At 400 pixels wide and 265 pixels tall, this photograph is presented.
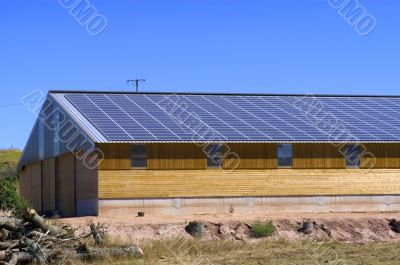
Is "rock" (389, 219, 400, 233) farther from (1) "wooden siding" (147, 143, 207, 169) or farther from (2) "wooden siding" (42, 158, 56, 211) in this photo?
(2) "wooden siding" (42, 158, 56, 211)

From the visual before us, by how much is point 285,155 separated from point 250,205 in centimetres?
310

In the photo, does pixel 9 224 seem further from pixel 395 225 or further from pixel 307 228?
pixel 395 225

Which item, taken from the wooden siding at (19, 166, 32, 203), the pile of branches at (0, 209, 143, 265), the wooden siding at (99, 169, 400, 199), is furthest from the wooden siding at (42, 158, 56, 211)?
the pile of branches at (0, 209, 143, 265)

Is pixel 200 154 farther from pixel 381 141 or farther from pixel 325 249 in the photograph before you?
pixel 325 249

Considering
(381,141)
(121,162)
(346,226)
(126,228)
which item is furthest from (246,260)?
(381,141)

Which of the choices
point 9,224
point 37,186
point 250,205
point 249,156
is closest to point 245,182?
point 250,205

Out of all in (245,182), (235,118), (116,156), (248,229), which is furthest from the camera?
(235,118)

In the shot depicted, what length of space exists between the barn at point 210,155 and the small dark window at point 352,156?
5 cm

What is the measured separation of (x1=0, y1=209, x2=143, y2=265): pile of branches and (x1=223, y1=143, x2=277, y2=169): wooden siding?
53.4 ft

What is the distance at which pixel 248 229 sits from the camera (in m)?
33.6

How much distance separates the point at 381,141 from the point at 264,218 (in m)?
10.4

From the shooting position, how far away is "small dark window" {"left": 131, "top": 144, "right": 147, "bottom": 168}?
40.3 m

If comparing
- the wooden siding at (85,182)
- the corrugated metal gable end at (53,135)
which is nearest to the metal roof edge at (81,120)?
the corrugated metal gable end at (53,135)

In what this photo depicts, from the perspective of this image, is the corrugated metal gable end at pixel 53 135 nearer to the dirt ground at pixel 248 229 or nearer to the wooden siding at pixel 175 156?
the wooden siding at pixel 175 156
